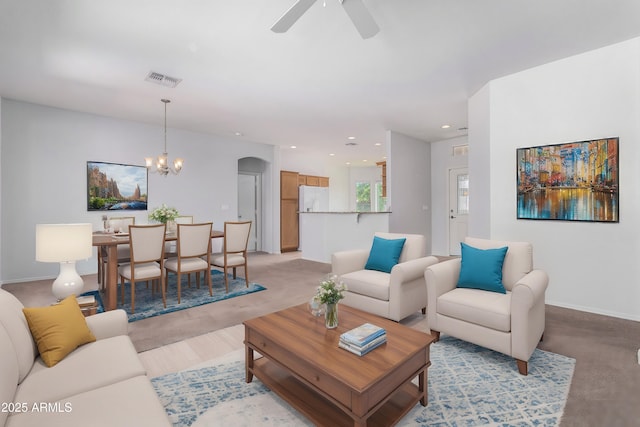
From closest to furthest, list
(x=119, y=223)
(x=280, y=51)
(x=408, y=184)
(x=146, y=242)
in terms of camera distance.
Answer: (x=280, y=51), (x=146, y=242), (x=119, y=223), (x=408, y=184)

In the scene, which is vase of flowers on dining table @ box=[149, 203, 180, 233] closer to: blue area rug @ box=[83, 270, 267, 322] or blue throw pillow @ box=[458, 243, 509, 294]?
blue area rug @ box=[83, 270, 267, 322]

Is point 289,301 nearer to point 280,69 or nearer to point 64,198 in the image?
point 280,69

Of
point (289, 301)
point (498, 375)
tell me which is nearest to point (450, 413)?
point (498, 375)

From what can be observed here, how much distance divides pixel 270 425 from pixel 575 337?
2.70 meters

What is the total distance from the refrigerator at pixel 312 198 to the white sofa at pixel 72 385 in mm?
6786

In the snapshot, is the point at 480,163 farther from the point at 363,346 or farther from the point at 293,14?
the point at 363,346

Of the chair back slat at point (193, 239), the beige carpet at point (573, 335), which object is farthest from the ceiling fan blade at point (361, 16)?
the chair back slat at point (193, 239)

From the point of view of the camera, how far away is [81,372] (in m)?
1.50

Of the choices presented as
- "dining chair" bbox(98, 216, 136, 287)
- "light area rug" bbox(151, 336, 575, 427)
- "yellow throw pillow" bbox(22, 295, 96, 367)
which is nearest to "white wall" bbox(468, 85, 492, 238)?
"light area rug" bbox(151, 336, 575, 427)

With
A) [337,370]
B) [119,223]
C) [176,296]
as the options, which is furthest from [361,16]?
[119,223]

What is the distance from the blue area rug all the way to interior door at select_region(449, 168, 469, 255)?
4.62 m

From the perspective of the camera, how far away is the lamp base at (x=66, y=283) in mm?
2367

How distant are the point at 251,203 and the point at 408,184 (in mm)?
3942

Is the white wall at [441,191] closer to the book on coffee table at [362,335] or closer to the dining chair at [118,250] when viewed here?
the book on coffee table at [362,335]
